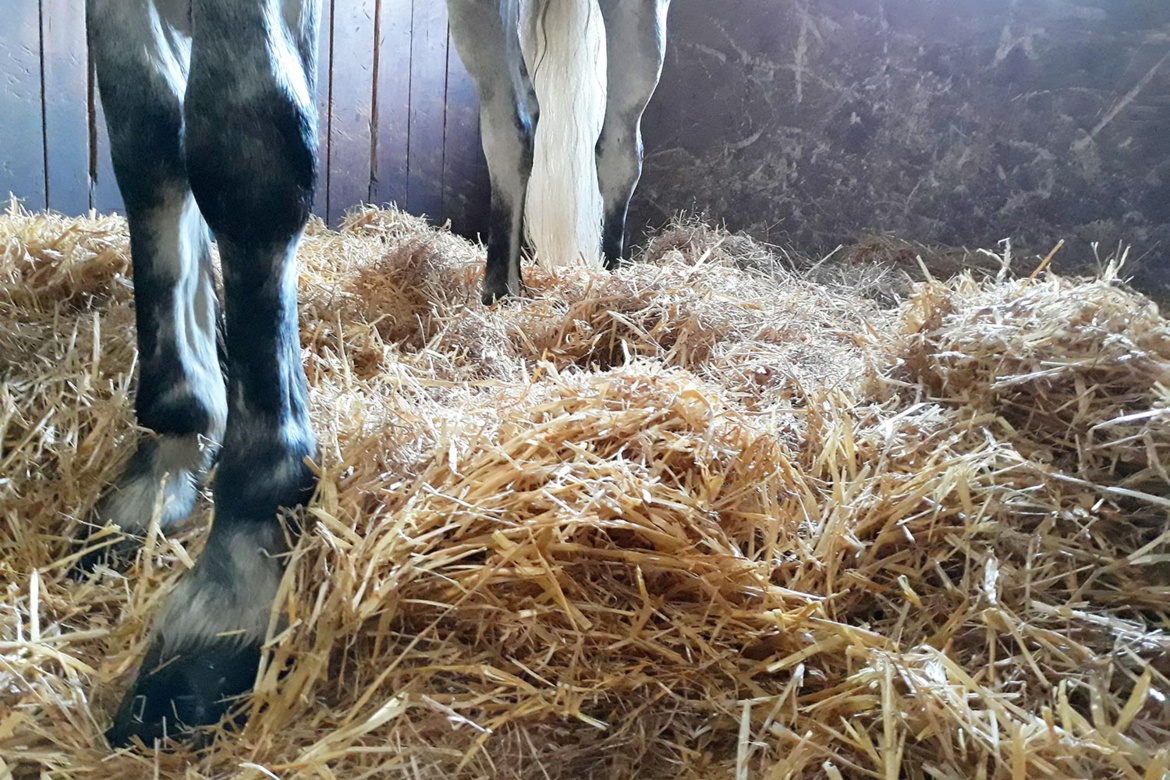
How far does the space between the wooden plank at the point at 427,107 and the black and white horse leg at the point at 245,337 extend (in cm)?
226

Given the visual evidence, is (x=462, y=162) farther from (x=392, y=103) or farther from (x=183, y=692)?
(x=183, y=692)

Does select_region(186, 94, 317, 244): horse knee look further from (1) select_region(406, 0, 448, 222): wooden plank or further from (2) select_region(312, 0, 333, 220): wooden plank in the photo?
(1) select_region(406, 0, 448, 222): wooden plank

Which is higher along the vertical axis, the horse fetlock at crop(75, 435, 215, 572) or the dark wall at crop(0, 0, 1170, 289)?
the dark wall at crop(0, 0, 1170, 289)

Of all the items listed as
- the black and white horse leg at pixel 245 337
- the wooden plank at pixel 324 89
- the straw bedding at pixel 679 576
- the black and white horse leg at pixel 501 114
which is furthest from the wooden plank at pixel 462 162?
the black and white horse leg at pixel 245 337

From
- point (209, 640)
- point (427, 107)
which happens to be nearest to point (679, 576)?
point (209, 640)

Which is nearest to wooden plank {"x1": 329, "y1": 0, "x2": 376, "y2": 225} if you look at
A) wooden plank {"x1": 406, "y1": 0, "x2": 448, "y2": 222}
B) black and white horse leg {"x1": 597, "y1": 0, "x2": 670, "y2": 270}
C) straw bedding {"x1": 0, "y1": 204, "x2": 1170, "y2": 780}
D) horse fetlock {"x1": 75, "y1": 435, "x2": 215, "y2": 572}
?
wooden plank {"x1": 406, "y1": 0, "x2": 448, "y2": 222}

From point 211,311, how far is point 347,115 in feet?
6.08

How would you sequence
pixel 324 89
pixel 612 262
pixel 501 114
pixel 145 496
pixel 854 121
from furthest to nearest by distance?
pixel 854 121, pixel 324 89, pixel 612 262, pixel 501 114, pixel 145 496

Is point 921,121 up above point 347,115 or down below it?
above

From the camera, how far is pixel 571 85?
1733 mm

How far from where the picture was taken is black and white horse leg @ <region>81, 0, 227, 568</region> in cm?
79

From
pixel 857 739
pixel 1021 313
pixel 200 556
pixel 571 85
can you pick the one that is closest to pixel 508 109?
pixel 571 85

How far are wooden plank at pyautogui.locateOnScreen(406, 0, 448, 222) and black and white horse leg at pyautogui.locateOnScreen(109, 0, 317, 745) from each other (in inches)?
88.8

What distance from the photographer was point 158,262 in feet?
2.82
